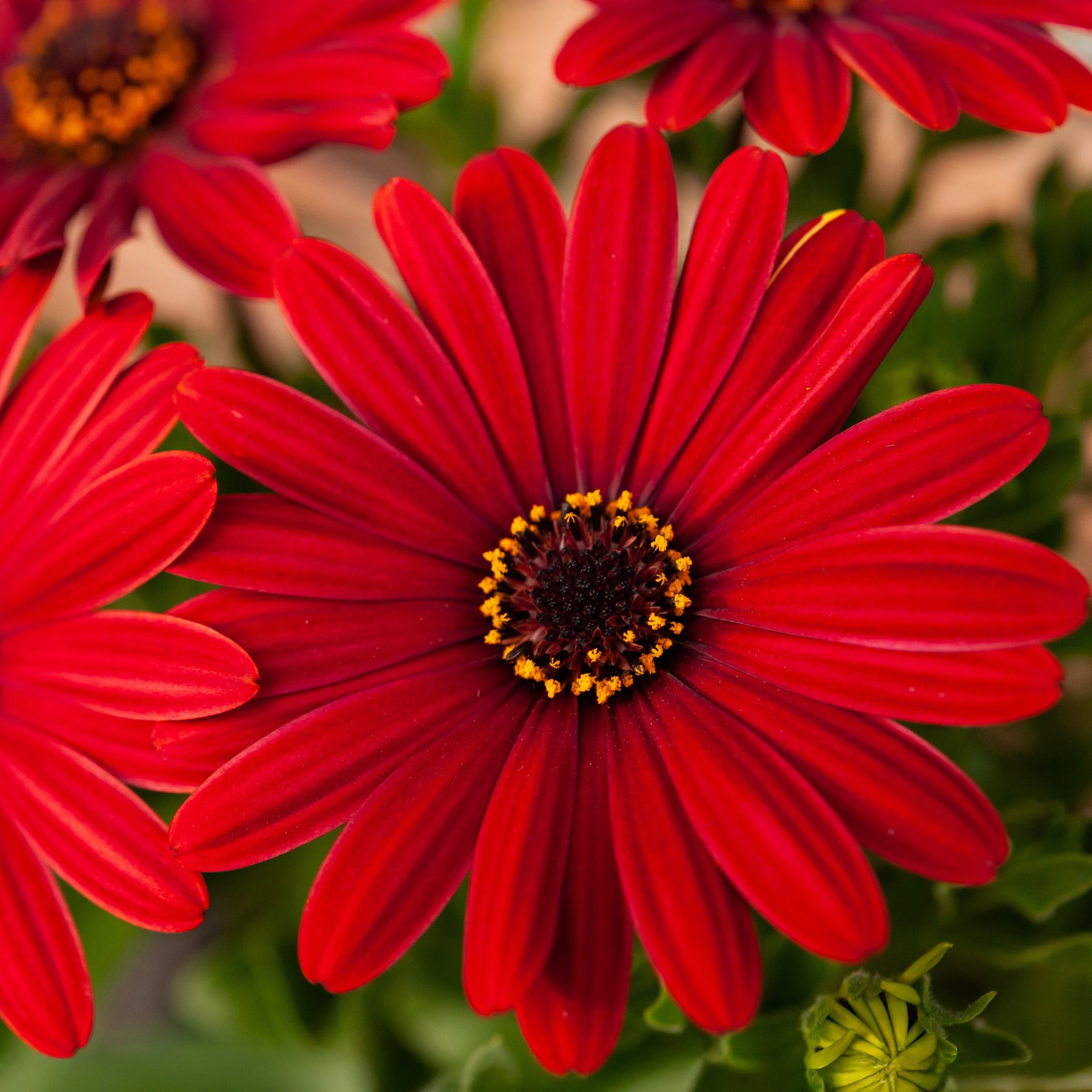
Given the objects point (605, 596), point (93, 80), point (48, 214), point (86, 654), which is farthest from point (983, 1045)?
point (93, 80)

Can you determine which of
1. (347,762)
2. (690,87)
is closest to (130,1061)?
(347,762)

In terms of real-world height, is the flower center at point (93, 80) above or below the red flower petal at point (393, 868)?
above

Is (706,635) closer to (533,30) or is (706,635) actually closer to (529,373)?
(529,373)

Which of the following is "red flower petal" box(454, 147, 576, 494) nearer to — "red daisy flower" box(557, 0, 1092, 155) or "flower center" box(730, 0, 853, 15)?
"red daisy flower" box(557, 0, 1092, 155)

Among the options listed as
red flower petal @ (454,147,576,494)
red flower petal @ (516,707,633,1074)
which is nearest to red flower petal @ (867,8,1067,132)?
red flower petal @ (454,147,576,494)

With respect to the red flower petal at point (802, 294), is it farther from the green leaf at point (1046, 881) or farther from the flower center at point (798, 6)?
the green leaf at point (1046, 881)

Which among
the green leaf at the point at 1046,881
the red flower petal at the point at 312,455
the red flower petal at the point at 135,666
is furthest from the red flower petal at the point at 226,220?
the green leaf at the point at 1046,881
